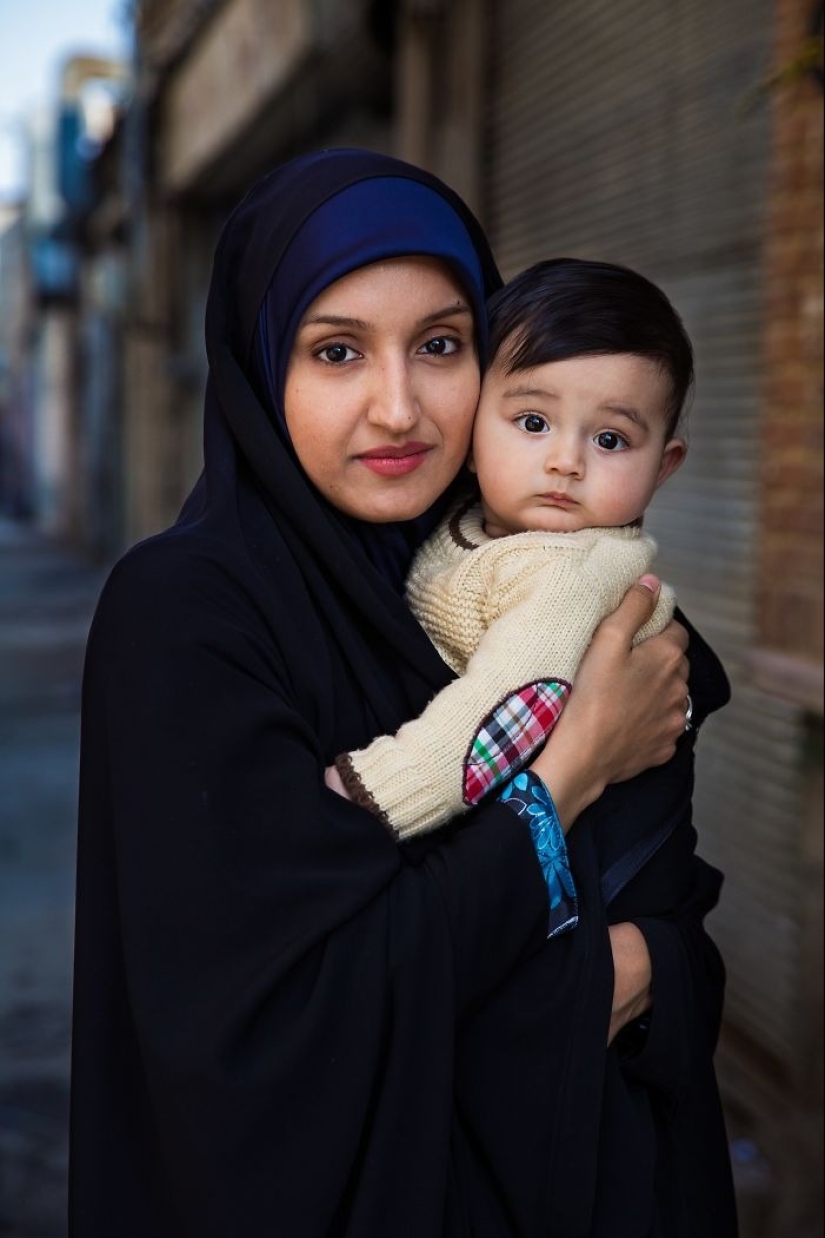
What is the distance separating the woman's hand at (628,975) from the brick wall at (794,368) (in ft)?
5.30

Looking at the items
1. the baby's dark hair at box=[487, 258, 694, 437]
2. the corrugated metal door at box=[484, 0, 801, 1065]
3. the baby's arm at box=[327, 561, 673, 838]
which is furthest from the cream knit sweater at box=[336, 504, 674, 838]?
the corrugated metal door at box=[484, 0, 801, 1065]

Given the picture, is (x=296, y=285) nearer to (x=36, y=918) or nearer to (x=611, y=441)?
(x=611, y=441)

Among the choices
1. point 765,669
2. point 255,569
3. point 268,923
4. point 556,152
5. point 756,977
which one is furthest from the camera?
point 556,152

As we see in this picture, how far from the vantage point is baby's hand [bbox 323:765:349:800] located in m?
1.53

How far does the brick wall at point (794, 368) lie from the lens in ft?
10.6

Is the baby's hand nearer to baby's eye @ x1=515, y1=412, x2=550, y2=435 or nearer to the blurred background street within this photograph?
baby's eye @ x1=515, y1=412, x2=550, y2=435

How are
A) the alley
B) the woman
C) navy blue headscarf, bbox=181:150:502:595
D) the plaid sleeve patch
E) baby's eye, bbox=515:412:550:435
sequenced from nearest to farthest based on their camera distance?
the woman, the plaid sleeve patch, navy blue headscarf, bbox=181:150:502:595, baby's eye, bbox=515:412:550:435, the alley

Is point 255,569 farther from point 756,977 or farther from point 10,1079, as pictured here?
point 10,1079

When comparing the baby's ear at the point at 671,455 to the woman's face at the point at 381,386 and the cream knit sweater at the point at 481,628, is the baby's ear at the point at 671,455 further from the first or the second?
the woman's face at the point at 381,386

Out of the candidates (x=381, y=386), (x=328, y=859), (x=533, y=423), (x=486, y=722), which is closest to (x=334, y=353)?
(x=381, y=386)

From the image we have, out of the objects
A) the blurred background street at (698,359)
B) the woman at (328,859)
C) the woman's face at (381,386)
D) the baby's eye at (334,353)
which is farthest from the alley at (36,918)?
the baby's eye at (334,353)

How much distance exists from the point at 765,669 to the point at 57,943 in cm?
268

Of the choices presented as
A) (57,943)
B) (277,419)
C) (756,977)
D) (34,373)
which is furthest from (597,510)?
(34,373)

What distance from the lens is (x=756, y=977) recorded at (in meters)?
3.66
